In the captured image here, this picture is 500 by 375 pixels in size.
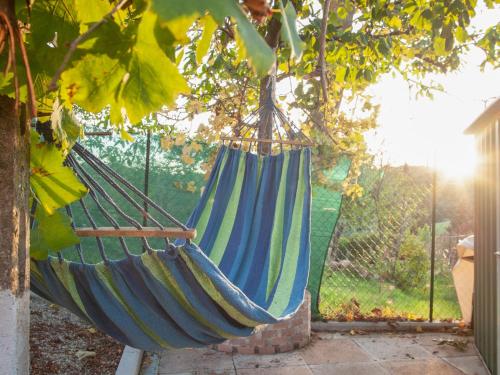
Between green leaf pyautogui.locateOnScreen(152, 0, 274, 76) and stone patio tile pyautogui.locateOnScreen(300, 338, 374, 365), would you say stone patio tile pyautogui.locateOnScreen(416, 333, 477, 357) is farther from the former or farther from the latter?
green leaf pyautogui.locateOnScreen(152, 0, 274, 76)

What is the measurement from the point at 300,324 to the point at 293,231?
103 cm

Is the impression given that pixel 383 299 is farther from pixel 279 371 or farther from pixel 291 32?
pixel 291 32

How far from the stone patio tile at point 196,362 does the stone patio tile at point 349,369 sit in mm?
488

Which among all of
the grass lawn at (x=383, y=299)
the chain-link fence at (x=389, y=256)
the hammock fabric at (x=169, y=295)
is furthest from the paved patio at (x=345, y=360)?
the chain-link fence at (x=389, y=256)

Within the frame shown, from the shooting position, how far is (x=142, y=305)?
5.18ft

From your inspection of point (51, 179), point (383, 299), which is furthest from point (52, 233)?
point (383, 299)

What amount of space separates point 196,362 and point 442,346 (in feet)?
5.27

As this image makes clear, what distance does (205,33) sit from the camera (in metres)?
0.46

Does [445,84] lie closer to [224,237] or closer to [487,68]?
[487,68]

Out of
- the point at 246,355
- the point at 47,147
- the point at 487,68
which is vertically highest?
the point at 487,68

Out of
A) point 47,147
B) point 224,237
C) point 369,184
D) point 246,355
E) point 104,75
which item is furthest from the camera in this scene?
point 369,184

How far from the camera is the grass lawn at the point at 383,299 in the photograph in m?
4.03

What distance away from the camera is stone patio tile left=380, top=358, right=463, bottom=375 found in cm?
278

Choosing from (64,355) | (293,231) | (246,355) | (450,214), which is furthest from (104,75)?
(450,214)
